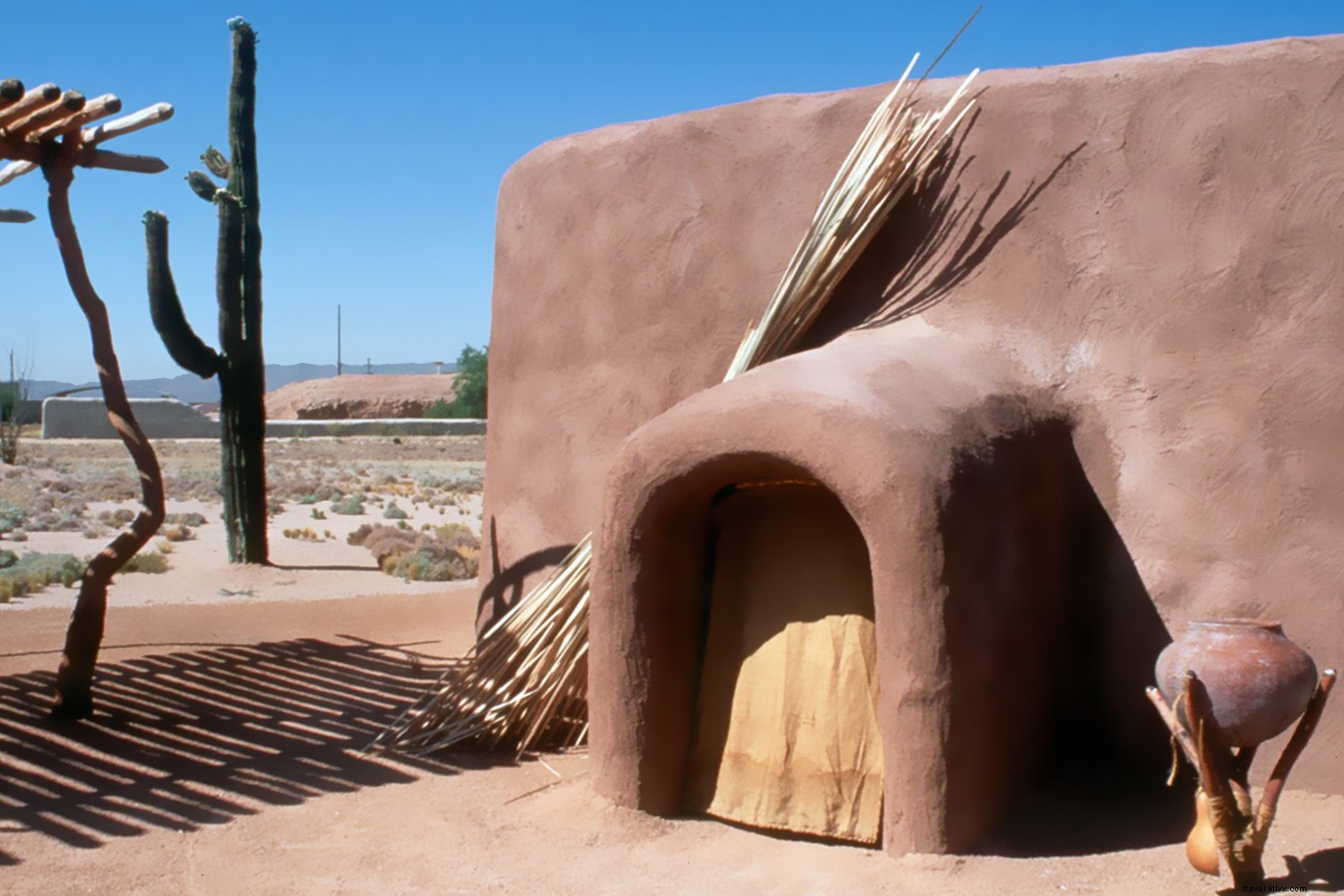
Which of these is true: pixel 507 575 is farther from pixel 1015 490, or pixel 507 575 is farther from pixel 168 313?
pixel 168 313

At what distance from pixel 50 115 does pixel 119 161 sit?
0.76 meters

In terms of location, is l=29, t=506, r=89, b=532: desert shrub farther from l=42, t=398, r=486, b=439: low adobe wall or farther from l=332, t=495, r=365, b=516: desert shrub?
l=42, t=398, r=486, b=439: low adobe wall

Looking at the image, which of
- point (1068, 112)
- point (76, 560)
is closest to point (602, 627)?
point (1068, 112)

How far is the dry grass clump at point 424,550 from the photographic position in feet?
41.2

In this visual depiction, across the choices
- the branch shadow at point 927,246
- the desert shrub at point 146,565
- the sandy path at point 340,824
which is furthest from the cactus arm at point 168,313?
the branch shadow at point 927,246

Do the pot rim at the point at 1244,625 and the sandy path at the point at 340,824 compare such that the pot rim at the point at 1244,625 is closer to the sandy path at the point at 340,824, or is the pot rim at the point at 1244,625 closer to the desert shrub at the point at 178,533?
the sandy path at the point at 340,824

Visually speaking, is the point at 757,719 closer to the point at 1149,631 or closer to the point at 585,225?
the point at 1149,631

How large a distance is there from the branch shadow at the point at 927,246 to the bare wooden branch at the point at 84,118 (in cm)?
340

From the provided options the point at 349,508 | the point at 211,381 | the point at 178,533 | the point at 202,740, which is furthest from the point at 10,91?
the point at 211,381

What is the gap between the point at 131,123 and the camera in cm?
636

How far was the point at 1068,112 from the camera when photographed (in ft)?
17.0

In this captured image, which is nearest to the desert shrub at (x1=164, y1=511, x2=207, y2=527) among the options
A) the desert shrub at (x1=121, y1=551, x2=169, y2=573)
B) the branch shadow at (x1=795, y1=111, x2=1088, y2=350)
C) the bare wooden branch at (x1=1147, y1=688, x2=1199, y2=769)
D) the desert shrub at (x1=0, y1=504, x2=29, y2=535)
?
the desert shrub at (x1=0, y1=504, x2=29, y2=535)

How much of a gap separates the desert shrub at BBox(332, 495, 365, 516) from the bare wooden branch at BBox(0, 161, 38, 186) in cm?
1231

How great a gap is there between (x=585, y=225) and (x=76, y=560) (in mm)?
8353
